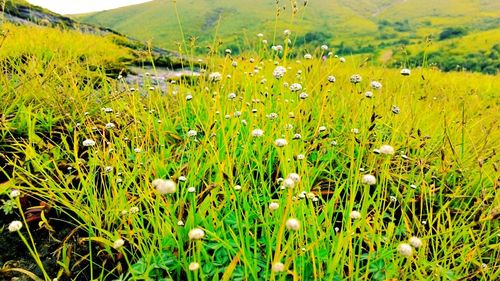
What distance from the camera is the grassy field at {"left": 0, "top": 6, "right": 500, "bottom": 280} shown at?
6.88 feet

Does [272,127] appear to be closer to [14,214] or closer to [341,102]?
[341,102]

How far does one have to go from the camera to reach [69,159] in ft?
10.4

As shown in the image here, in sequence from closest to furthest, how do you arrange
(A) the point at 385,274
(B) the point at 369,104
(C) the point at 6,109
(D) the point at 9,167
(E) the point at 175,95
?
(A) the point at 385,274 < (D) the point at 9,167 < (C) the point at 6,109 < (B) the point at 369,104 < (E) the point at 175,95

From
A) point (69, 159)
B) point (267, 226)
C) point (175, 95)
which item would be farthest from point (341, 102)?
point (69, 159)

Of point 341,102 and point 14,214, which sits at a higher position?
point 341,102

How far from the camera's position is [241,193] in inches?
99.7

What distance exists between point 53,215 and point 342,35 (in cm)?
17230

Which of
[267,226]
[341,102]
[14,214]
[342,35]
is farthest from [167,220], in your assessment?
[342,35]

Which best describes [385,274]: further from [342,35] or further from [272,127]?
[342,35]

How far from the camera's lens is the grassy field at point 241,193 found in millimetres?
2096

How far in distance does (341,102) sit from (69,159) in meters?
2.68

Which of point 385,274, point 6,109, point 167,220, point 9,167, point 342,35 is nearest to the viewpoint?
point 385,274

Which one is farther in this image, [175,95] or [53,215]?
[175,95]

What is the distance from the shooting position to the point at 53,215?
8.77 feet
